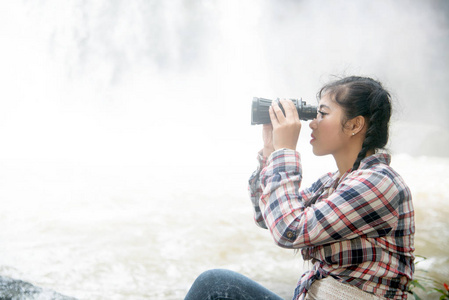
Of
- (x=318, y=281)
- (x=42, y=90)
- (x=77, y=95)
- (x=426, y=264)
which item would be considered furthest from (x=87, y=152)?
(x=318, y=281)

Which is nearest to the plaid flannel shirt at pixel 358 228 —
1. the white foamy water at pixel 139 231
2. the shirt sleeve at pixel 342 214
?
the shirt sleeve at pixel 342 214

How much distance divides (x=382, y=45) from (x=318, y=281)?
7124 mm

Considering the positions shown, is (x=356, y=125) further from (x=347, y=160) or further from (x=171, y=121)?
(x=171, y=121)

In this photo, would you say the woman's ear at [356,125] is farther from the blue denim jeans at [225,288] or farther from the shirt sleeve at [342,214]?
the blue denim jeans at [225,288]

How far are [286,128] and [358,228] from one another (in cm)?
26

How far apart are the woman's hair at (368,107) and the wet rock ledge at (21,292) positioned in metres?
0.89

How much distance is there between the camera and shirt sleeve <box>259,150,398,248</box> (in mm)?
663

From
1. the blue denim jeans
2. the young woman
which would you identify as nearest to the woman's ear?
the young woman

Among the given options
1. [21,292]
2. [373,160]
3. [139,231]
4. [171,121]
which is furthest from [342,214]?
[171,121]

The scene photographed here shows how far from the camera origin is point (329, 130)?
0.83 metres

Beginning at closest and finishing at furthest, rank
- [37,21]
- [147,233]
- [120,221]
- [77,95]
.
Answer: [147,233] → [120,221] → [37,21] → [77,95]

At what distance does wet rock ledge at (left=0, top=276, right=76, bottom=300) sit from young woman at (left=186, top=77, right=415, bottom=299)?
1.59ft

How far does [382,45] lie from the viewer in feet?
22.7

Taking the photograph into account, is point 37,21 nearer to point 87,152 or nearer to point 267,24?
point 87,152
